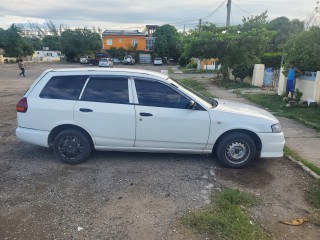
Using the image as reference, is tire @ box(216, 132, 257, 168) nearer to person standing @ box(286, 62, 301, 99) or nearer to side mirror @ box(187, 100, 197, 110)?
side mirror @ box(187, 100, 197, 110)

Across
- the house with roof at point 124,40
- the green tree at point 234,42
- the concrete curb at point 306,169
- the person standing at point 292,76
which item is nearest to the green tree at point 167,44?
the house with roof at point 124,40

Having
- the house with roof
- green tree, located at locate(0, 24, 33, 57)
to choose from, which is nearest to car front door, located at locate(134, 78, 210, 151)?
green tree, located at locate(0, 24, 33, 57)

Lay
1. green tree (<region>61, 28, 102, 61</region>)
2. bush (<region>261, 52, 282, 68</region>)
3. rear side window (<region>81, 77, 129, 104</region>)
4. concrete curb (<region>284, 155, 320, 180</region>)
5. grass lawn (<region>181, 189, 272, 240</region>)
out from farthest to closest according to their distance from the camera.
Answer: green tree (<region>61, 28, 102, 61</region>)
bush (<region>261, 52, 282, 68</region>)
rear side window (<region>81, 77, 129, 104</region>)
concrete curb (<region>284, 155, 320, 180</region>)
grass lawn (<region>181, 189, 272, 240</region>)

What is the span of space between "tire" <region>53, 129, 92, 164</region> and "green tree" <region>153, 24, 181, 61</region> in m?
56.5

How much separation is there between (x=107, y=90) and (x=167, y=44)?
57.5 m

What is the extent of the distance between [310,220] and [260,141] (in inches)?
63.6

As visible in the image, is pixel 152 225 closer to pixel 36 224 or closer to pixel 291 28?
pixel 36 224

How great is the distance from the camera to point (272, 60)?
63.1 ft

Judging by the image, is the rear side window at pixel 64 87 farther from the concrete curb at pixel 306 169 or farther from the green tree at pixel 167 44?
the green tree at pixel 167 44

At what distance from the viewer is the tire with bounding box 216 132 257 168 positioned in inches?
189

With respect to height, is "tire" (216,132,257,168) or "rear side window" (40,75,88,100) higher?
"rear side window" (40,75,88,100)

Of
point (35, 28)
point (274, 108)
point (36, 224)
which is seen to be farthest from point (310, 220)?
point (35, 28)

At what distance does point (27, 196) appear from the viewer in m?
3.84

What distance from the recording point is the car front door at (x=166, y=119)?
186 inches
